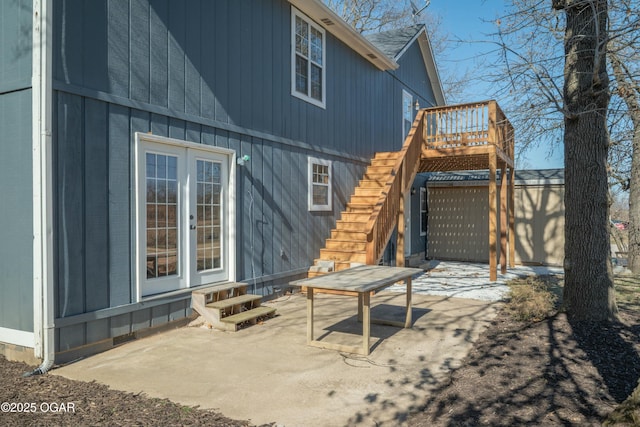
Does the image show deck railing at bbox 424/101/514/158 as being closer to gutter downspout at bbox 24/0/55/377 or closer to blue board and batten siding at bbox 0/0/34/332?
gutter downspout at bbox 24/0/55/377

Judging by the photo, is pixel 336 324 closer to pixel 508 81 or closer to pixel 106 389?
pixel 106 389

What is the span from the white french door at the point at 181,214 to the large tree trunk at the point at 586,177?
450 centimetres

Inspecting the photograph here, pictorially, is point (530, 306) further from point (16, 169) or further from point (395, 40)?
point (395, 40)

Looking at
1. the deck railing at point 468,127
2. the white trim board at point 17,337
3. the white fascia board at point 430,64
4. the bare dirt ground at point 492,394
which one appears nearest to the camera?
the bare dirt ground at point 492,394

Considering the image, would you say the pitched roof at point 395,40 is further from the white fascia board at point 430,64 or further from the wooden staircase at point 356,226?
the wooden staircase at point 356,226

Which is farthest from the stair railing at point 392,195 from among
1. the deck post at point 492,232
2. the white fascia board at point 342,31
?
the white fascia board at point 342,31

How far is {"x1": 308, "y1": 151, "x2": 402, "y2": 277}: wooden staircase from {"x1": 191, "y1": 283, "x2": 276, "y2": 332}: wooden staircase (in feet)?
7.42

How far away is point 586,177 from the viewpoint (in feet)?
17.9

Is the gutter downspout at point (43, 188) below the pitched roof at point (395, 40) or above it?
below

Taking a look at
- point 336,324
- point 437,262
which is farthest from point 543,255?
point 336,324

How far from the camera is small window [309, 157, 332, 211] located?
852cm

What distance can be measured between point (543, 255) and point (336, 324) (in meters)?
9.03

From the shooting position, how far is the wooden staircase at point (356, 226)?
8.34 metres

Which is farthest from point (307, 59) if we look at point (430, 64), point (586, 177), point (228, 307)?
point (430, 64)
